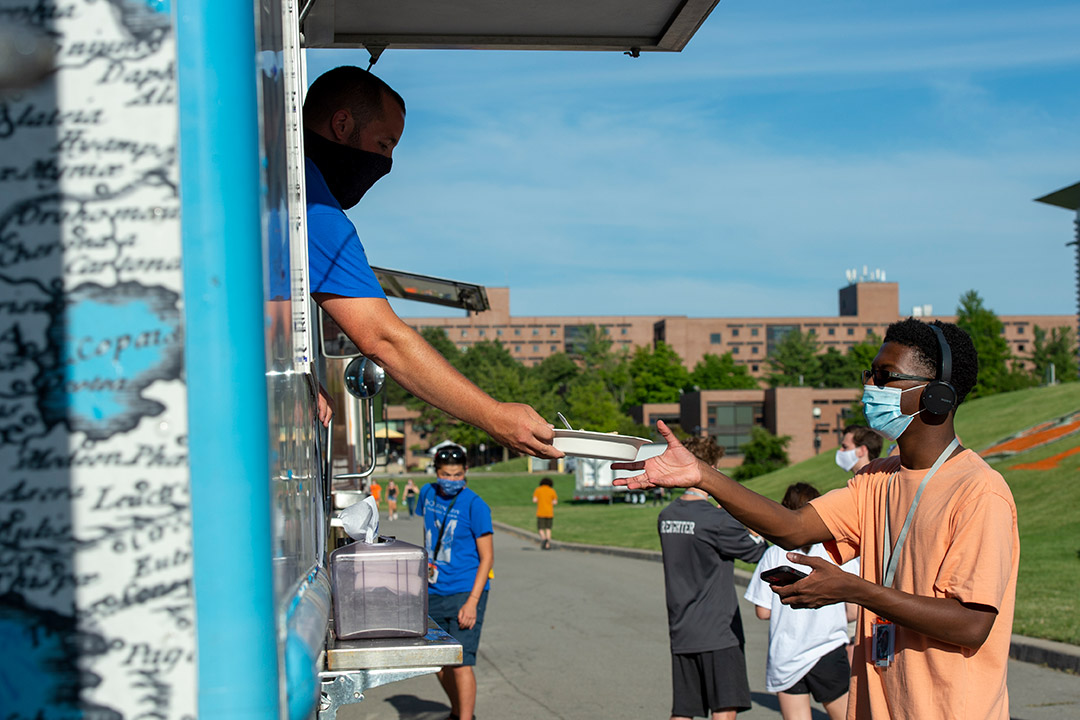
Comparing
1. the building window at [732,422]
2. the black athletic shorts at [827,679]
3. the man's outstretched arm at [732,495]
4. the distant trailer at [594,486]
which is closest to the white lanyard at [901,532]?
the man's outstretched arm at [732,495]

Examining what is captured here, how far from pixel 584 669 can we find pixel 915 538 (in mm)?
7501

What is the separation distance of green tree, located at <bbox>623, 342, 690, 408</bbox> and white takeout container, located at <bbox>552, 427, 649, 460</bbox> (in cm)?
9990

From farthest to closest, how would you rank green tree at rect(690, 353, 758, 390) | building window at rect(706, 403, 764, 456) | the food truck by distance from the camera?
green tree at rect(690, 353, 758, 390) < building window at rect(706, 403, 764, 456) < the food truck

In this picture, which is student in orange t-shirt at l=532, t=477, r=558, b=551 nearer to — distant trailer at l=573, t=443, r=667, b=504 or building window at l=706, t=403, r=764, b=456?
distant trailer at l=573, t=443, r=667, b=504

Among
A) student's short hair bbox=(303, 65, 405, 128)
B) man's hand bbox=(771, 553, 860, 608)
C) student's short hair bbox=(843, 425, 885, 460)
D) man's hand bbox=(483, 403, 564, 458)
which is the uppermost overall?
student's short hair bbox=(303, 65, 405, 128)

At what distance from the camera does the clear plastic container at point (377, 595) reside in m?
2.37

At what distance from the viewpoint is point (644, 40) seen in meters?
4.07

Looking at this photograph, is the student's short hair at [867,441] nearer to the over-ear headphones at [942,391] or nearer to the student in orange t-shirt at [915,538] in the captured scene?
the student in orange t-shirt at [915,538]

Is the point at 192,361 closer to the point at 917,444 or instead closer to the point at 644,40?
the point at 917,444

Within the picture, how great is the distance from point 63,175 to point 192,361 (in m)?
0.27

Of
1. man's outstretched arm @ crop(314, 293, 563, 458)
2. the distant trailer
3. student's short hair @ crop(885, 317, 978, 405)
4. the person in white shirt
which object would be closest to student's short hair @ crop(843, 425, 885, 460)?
the person in white shirt

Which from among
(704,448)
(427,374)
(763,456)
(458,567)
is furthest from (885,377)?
(763,456)

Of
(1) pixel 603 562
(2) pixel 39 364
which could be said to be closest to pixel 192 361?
(2) pixel 39 364

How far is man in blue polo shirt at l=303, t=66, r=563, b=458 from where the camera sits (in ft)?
7.36
